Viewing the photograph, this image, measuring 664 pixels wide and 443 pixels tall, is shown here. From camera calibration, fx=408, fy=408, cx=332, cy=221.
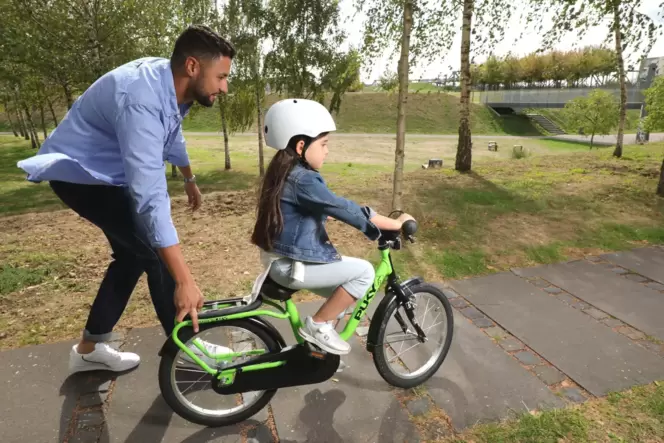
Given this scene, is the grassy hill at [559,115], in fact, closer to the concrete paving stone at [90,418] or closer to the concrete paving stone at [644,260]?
the concrete paving stone at [644,260]

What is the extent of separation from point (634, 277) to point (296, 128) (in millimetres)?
4399

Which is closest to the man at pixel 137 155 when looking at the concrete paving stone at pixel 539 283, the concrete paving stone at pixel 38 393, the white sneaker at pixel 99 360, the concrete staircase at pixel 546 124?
the white sneaker at pixel 99 360

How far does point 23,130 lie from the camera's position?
30.0 meters

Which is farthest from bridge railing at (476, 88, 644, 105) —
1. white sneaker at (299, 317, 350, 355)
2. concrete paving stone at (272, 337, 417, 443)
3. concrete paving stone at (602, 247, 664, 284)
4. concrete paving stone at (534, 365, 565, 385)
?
white sneaker at (299, 317, 350, 355)

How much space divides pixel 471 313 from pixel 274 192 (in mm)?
2447

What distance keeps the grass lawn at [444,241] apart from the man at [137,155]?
1.44 m

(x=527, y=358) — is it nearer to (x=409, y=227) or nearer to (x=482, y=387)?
(x=482, y=387)

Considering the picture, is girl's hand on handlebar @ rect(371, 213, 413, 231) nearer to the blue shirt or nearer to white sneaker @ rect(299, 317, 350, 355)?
white sneaker @ rect(299, 317, 350, 355)

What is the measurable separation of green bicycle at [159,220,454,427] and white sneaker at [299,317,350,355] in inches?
3.1

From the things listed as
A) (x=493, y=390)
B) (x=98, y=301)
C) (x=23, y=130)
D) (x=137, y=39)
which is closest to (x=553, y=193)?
(x=493, y=390)

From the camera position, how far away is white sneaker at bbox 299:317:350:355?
236 cm

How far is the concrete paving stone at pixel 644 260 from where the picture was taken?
462cm

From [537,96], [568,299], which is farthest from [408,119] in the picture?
[568,299]

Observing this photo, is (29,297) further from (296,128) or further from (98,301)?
(296,128)
